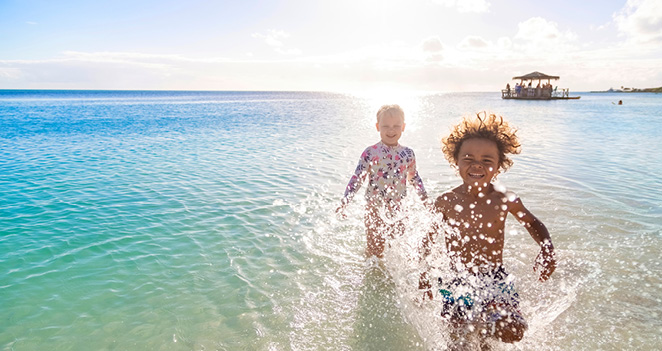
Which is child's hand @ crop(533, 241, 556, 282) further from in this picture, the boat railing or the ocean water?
the boat railing

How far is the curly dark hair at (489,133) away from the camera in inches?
119

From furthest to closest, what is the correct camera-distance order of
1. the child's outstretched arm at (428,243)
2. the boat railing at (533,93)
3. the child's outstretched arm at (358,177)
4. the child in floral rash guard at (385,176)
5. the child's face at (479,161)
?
1. the boat railing at (533,93)
2. the child's outstretched arm at (358,177)
3. the child in floral rash guard at (385,176)
4. the child's outstretched arm at (428,243)
5. the child's face at (479,161)

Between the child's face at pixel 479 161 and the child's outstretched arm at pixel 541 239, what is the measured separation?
31 cm

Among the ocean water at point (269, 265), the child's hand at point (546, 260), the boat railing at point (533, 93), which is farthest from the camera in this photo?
the boat railing at point (533, 93)

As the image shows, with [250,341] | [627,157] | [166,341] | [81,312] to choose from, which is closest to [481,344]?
[250,341]

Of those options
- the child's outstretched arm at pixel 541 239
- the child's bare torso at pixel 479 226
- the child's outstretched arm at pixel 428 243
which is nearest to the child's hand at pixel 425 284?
the child's outstretched arm at pixel 428 243

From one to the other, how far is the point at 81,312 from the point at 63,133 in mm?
22567

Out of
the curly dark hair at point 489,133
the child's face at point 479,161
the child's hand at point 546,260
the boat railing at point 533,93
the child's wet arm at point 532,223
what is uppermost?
the boat railing at point 533,93

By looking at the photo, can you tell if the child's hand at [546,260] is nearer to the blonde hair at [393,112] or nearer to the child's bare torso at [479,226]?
the child's bare torso at [479,226]

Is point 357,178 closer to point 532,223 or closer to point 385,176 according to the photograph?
point 385,176

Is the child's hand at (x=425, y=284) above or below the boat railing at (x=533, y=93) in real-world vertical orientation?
below

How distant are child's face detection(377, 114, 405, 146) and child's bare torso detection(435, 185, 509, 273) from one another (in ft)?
5.55

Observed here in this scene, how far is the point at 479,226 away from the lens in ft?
9.79

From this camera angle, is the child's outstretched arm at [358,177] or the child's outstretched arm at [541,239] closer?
the child's outstretched arm at [541,239]
